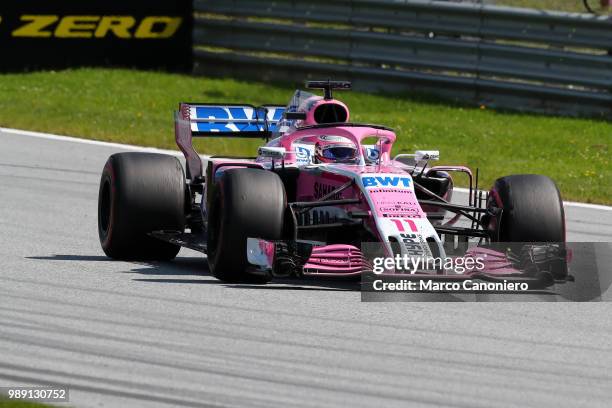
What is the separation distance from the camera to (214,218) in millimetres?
9141

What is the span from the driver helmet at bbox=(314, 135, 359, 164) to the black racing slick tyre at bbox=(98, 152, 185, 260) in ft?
3.20

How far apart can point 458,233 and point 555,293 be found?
2.55 feet

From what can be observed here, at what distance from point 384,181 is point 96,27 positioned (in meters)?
12.1

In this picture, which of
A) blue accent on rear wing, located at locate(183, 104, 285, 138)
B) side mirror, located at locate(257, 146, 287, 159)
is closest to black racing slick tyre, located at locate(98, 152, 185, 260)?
side mirror, located at locate(257, 146, 287, 159)

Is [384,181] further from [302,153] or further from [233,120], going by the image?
[233,120]

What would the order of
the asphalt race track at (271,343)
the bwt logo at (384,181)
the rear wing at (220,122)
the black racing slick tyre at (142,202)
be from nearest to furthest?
the asphalt race track at (271,343), the bwt logo at (384,181), the black racing slick tyre at (142,202), the rear wing at (220,122)

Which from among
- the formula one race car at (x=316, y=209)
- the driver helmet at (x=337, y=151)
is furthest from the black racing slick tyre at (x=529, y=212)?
the driver helmet at (x=337, y=151)

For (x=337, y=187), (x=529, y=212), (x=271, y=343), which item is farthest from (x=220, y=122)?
(x=271, y=343)

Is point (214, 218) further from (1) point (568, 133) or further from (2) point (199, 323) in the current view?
(1) point (568, 133)

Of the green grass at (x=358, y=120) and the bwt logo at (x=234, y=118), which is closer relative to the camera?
the bwt logo at (x=234, y=118)

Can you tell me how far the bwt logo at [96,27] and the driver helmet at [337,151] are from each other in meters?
10.4

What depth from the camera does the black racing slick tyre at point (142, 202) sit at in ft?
32.3

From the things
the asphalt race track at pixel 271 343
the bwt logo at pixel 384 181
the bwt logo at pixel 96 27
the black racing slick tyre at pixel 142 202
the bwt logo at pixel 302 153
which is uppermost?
the bwt logo at pixel 96 27

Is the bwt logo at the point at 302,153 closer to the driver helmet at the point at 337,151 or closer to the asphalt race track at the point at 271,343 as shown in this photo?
the driver helmet at the point at 337,151
